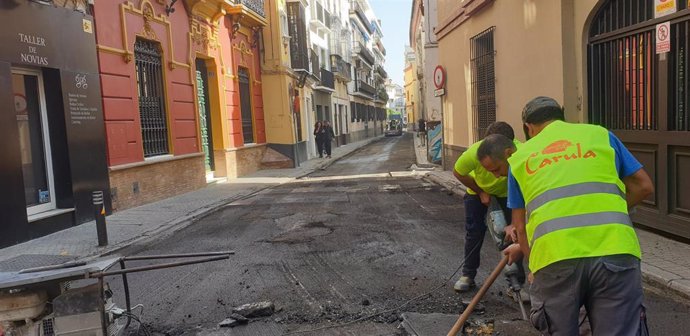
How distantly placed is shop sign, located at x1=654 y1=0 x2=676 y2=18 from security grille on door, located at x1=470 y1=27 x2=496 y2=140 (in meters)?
5.19

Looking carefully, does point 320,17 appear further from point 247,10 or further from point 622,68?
point 622,68

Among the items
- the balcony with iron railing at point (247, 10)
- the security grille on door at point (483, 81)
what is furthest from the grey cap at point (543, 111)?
the balcony with iron railing at point (247, 10)

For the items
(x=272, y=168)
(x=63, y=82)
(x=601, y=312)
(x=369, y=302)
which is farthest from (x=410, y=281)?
(x=272, y=168)

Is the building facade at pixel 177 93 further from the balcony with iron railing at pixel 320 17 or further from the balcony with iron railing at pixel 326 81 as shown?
the balcony with iron railing at pixel 320 17

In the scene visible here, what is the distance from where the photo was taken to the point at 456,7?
14.4m

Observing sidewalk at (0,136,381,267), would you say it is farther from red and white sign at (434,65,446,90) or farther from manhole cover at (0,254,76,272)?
red and white sign at (434,65,446,90)

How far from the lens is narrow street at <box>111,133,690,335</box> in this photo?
431 cm

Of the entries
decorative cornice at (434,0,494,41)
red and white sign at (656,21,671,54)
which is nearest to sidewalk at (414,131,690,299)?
red and white sign at (656,21,671,54)

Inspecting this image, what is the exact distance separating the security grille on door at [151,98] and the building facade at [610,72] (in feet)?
25.1

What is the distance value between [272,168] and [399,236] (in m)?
13.9

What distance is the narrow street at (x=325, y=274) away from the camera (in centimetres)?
431

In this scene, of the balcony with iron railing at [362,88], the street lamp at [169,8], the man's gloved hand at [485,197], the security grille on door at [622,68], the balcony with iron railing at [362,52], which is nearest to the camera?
the man's gloved hand at [485,197]

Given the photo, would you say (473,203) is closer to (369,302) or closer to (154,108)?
(369,302)

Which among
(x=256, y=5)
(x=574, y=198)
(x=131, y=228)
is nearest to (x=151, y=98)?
(x=131, y=228)
